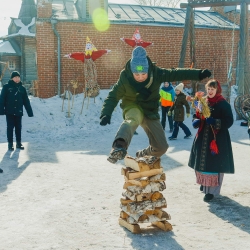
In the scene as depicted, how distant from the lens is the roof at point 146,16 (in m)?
17.3

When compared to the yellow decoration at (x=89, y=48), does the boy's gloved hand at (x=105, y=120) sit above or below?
below

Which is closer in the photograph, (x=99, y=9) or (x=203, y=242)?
(x=203, y=242)

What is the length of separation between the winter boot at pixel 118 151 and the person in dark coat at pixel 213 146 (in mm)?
1729

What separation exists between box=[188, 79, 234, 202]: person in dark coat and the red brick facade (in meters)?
11.6

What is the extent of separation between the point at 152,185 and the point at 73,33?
13.1m

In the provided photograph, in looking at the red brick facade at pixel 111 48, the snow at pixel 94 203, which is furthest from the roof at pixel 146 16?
the snow at pixel 94 203

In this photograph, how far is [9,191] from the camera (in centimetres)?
595

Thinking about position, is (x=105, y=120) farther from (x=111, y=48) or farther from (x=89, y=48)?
(x=111, y=48)

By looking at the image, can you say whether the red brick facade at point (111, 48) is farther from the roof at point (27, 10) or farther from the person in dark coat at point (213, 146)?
the roof at point (27, 10)

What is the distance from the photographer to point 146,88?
457cm

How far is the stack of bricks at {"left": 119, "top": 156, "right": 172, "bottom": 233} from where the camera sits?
14.3ft

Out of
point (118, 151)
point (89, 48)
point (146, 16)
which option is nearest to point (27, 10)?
point (146, 16)

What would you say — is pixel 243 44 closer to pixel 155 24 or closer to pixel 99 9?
pixel 155 24

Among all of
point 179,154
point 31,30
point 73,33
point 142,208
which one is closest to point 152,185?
point 142,208
